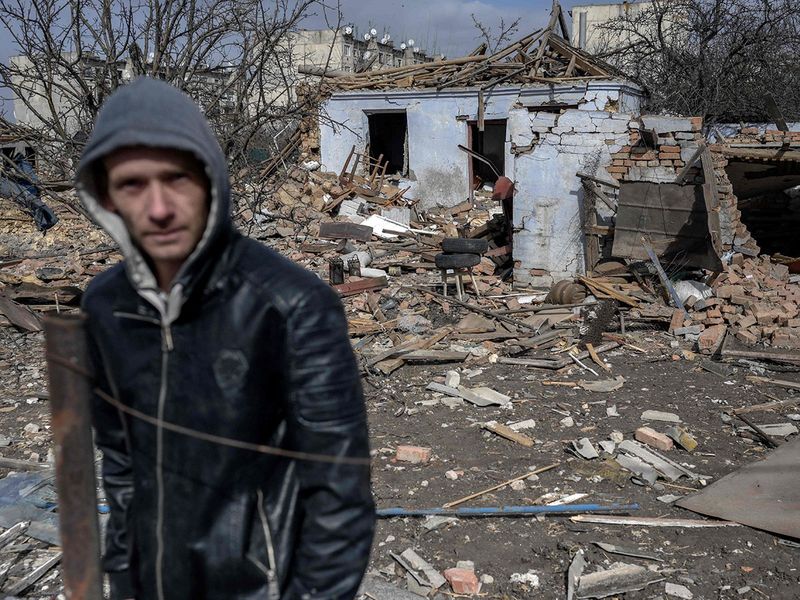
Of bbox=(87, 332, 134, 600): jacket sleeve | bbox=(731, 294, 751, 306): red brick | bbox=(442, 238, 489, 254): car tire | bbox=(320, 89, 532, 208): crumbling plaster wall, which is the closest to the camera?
bbox=(87, 332, 134, 600): jacket sleeve

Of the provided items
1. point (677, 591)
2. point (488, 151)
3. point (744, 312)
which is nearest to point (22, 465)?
point (677, 591)

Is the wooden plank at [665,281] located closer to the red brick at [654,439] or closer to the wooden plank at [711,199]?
the wooden plank at [711,199]

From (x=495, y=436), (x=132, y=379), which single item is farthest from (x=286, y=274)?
(x=495, y=436)

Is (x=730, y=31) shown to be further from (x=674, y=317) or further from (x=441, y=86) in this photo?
(x=674, y=317)

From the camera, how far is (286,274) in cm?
144

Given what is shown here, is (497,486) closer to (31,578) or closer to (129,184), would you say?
(31,578)

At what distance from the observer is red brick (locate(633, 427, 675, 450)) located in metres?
6.47

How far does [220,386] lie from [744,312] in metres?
10.0

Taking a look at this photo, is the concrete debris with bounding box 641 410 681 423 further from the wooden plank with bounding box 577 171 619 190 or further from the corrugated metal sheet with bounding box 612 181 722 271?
the wooden plank with bounding box 577 171 619 190

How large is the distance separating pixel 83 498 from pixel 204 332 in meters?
0.36

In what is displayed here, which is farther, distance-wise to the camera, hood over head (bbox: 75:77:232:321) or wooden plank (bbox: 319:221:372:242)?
wooden plank (bbox: 319:221:372:242)

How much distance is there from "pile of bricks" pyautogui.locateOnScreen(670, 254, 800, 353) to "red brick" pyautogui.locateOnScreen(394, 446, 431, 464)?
15.2ft

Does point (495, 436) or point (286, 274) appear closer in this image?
point (286, 274)

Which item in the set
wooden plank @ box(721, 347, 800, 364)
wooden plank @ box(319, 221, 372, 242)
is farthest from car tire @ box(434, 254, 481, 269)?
wooden plank @ box(319, 221, 372, 242)
